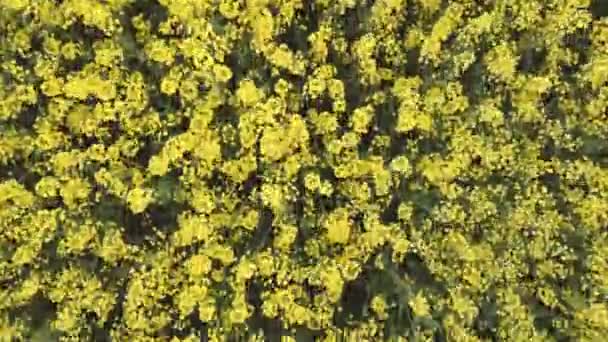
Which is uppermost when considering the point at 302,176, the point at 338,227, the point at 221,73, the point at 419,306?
the point at 221,73

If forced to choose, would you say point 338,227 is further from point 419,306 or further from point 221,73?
point 221,73

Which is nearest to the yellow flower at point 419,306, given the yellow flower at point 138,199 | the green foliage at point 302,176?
the green foliage at point 302,176

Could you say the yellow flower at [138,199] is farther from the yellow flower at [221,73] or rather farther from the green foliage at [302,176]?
the yellow flower at [221,73]

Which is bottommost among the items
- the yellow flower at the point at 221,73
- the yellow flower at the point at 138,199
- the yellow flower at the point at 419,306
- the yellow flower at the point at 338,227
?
the yellow flower at the point at 419,306

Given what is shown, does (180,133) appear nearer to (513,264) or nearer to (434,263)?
(434,263)

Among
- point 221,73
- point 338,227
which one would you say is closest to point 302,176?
point 338,227

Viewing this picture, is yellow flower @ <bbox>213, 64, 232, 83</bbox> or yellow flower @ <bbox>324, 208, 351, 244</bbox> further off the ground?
yellow flower @ <bbox>213, 64, 232, 83</bbox>

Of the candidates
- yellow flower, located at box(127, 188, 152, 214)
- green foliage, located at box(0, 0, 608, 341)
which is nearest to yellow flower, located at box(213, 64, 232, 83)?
green foliage, located at box(0, 0, 608, 341)

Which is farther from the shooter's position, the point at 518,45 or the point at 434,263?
the point at 518,45

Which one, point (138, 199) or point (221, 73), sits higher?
point (221, 73)

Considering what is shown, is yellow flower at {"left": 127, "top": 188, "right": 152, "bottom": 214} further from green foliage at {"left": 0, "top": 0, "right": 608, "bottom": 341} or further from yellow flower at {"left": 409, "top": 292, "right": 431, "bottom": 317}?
yellow flower at {"left": 409, "top": 292, "right": 431, "bottom": 317}

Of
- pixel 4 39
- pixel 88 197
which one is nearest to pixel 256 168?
pixel 88 197
